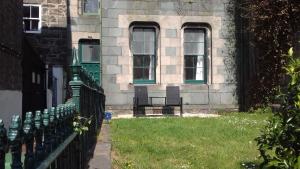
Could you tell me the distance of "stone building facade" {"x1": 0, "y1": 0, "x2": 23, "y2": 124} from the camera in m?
10.6

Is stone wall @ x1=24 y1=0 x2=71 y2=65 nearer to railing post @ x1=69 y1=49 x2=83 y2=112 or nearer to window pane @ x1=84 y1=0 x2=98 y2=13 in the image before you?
window pane @ x1=84 y1=0 x2=98 y2=13

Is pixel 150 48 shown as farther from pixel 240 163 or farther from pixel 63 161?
pixel 63 161

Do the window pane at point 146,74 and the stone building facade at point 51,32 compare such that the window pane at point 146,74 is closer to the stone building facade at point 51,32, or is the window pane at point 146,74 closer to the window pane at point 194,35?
the window pane at point 194,35

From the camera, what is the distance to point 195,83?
61.8 ft

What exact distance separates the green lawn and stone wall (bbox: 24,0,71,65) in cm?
856

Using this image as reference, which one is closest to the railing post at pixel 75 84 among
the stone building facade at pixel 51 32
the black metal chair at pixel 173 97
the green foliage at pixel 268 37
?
the green foliage at pixel 268 37

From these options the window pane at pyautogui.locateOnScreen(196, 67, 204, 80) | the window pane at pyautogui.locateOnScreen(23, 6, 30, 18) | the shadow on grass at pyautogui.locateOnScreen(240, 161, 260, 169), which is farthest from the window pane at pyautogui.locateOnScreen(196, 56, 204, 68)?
the shadow on grass at pyautogui.locateOnScreen(240, 161, 260, 169)

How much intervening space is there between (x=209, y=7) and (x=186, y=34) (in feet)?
4.46

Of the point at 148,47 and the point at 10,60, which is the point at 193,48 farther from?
the point at 10,60

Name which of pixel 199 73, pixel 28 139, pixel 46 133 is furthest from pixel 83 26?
pixel 28 139

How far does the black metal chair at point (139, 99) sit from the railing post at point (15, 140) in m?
15.4

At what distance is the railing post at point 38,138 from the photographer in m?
2.48

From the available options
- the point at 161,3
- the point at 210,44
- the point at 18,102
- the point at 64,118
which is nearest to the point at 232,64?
the point at 210,44

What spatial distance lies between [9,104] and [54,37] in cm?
928
